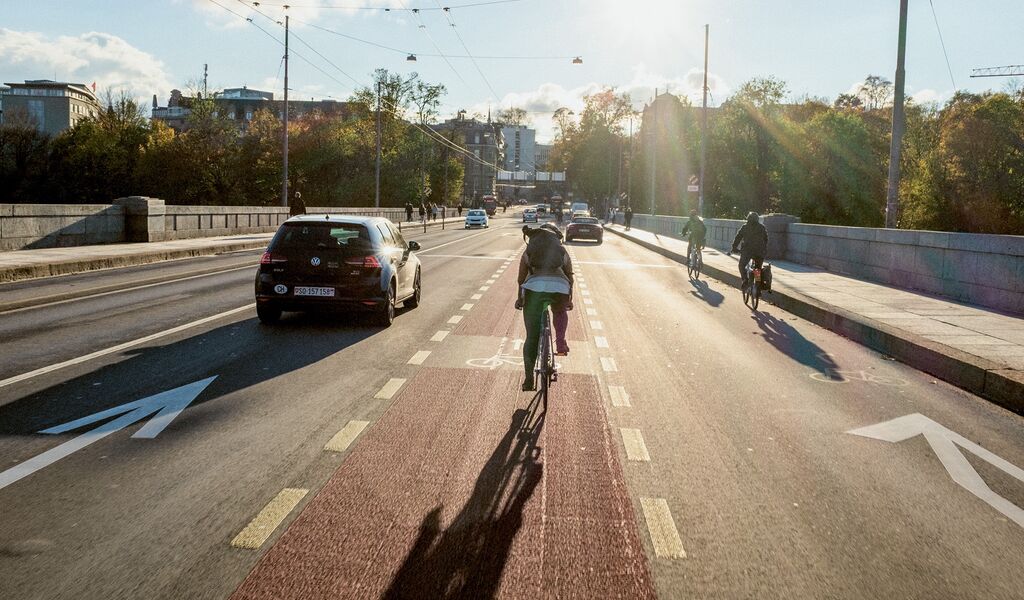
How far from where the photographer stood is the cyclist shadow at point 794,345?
948cm

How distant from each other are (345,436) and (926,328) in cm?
831

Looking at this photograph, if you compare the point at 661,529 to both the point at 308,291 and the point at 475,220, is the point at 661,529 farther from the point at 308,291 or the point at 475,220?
the point at 475,220

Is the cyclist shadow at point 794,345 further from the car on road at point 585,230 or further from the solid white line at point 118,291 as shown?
the car on road at point 585,230

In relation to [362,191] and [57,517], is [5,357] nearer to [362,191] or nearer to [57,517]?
[57,517]

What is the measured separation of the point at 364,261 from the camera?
1110 centimetres

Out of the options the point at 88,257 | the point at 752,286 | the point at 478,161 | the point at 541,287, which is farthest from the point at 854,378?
the point at 478,161

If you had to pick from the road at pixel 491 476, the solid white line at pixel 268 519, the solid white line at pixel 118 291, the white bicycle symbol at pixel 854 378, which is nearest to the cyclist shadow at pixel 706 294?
the road at pixel 491 476

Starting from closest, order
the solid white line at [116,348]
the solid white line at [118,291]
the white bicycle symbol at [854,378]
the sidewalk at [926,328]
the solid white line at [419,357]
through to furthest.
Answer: the solid white line at [116,348] → the sidewalk at [926,328] → the white bicycle symbol at [854,378] → the solid white line at [419,357] → the solid white line at [118,291]

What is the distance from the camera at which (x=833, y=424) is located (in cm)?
657

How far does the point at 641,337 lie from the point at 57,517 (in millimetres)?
7879

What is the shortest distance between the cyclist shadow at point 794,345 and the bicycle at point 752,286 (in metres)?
1.06

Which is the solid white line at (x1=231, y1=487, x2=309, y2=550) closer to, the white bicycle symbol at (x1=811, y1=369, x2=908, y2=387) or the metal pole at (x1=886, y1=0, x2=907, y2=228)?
the white bicycle symbol at (x1=811, y1=369, x2=908, y2=387)

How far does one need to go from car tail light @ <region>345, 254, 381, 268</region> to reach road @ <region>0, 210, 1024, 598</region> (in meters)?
1.44

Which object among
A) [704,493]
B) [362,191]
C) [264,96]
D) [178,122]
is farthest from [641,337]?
[178,122]
